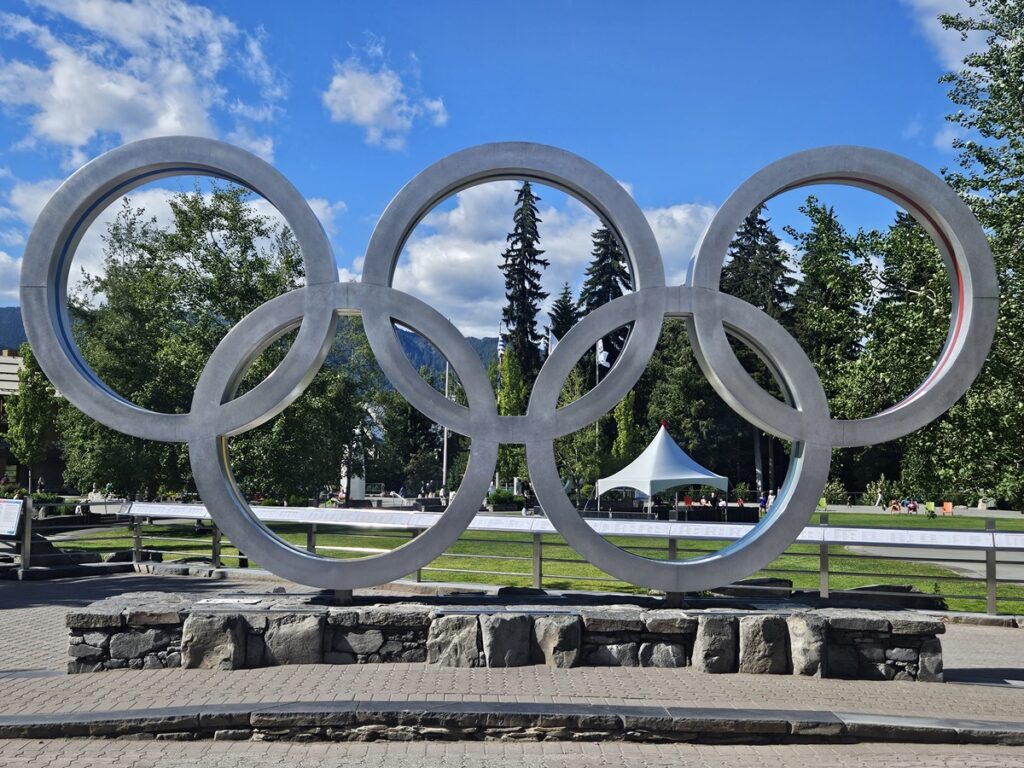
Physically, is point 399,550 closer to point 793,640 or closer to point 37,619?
point 793,640

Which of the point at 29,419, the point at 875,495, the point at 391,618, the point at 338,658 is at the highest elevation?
the point at 29,419

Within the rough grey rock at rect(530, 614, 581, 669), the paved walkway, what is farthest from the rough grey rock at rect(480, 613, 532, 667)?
the paved walkway

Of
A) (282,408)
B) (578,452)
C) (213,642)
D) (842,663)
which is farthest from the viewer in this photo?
(578,452)

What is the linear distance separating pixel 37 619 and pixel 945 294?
1411cm

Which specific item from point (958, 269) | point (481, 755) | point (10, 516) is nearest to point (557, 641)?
point (481, 755)

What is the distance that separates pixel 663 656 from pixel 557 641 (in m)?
1.03

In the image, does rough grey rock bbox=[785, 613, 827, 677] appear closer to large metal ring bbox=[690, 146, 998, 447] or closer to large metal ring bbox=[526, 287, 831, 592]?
large metal ring bbox=[526, 287, 831, 592]

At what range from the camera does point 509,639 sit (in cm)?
830

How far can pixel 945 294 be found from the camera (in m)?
14.3

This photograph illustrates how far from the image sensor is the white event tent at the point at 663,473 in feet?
87.6

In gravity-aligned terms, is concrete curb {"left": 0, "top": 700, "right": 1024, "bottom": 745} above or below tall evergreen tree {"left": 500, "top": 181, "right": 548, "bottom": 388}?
below

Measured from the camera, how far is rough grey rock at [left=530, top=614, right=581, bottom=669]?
8.29 meters

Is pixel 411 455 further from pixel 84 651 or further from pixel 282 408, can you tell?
pixel 84 651

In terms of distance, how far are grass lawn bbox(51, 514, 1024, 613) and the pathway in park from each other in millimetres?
2466
